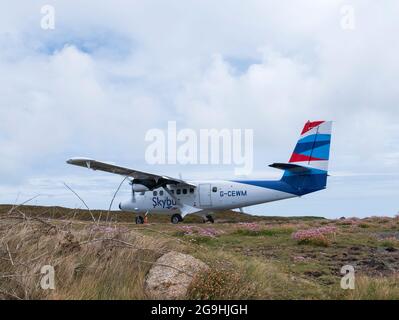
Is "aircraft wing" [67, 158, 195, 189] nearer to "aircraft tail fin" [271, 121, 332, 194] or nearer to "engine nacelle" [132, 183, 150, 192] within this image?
"engine nacelle" [132, 183, 150, 192]

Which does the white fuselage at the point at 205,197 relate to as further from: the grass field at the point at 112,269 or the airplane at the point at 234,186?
the grass field at the point at 112,269

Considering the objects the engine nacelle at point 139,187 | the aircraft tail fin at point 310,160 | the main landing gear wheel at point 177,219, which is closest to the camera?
the aircraft tail fin at point 310,160

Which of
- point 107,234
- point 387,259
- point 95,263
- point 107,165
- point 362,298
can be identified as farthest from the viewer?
point 107,165

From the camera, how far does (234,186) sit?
31594 mm

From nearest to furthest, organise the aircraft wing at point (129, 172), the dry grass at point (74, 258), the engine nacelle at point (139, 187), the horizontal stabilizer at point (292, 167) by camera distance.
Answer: the dry grass at point (74, 258) < the aircraft wing at point (129, 172) < the horizontal stabilizer at point (292, 167) < the engine nacelle at point (139, 187)

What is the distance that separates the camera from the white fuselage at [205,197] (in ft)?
101

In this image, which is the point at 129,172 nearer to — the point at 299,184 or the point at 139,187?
the point at 139,187

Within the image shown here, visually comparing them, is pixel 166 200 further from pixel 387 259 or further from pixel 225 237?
pixel 387 259

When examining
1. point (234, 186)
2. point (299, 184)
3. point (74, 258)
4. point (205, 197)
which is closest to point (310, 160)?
point (299, 184)

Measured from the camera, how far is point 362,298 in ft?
23.7

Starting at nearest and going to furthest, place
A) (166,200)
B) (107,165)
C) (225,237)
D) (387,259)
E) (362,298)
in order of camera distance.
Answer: (362,298) < (387,259) < (225,237) < (107,165) < (166,200)

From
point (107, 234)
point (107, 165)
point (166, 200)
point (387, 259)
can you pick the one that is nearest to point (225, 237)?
point (387, 259)

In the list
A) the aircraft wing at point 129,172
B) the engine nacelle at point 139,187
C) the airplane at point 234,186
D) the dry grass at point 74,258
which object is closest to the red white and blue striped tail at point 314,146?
the airplane at point 234,186
